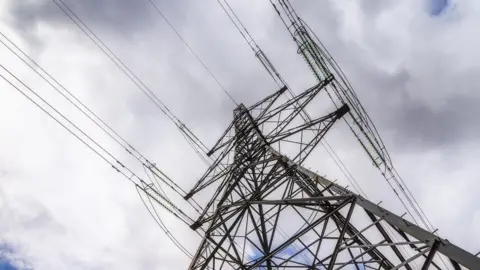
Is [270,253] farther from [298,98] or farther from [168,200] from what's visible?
[298,98]

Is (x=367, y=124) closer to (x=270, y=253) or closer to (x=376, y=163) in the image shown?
(x=376, y=163)

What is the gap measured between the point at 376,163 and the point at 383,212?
16.0ft

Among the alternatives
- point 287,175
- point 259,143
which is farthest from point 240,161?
point 287,175

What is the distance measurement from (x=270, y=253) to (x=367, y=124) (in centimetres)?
472

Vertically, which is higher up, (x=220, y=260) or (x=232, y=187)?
(x=232, y=187)

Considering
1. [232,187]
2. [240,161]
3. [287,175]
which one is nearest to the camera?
[287,175]

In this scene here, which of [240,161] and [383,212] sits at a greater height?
[240,161]

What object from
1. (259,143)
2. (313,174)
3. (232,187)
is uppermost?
(259,143)

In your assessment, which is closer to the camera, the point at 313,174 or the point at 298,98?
the point at 313,174

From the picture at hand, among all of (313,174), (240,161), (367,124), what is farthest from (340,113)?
(240,161)

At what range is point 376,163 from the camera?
952 cm

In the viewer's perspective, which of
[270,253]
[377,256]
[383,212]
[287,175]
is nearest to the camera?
[383,212]

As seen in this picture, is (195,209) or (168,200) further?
(195,209)

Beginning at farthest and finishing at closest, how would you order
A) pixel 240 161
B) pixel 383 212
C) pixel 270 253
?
1. pixel 240 161
2. pixel 270 253
3. pixel 383 212
